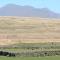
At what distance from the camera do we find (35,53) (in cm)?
4484

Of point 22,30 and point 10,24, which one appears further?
point 10,24

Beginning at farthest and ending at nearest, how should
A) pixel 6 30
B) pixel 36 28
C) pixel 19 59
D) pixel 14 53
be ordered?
pixel 36 28
pixel 6 30
pixel 14 53
pixel 19 59

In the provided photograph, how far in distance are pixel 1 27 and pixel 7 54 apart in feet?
253

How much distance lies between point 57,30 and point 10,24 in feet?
65.8

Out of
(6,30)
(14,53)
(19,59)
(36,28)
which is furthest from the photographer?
(36,28)

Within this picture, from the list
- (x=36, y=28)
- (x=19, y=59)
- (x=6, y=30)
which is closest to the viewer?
(x=19, y=59)

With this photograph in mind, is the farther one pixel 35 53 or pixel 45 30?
pixel 45 30

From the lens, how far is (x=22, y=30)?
119438 millimetres

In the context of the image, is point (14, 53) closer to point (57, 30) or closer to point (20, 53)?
point (20, 53)

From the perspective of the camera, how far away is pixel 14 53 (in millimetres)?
43750

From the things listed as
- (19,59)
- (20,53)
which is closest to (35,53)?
(20,53)

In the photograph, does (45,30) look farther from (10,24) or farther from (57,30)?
(10,24)

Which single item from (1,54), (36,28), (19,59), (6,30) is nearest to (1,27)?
(6,30)

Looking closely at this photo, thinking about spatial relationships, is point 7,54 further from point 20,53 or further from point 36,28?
point 36,28
